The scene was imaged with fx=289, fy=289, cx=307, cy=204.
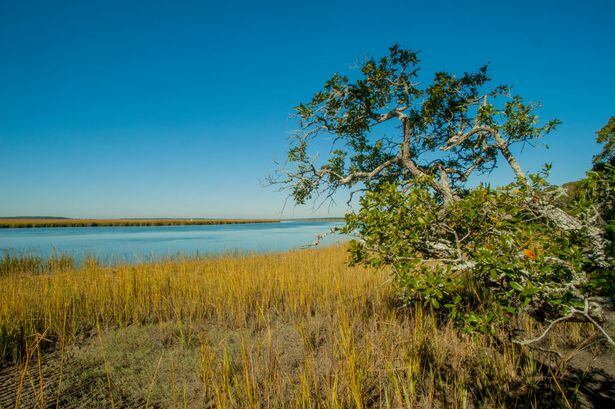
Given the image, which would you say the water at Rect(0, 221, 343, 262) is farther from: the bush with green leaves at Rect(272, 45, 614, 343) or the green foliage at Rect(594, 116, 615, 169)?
the green foliage at Rect(594, 116, 615, 169)

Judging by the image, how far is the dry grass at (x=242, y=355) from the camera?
7.93ft

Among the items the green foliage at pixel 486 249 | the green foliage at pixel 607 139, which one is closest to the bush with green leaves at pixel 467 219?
the green foliage at pixel 486 249

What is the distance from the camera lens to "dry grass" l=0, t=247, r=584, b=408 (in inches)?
95.1

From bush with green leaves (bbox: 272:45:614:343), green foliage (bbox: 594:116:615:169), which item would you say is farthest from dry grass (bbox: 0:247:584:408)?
green foliage (bbox: 594:116:615:169)

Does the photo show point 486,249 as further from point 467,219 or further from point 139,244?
point 139,244

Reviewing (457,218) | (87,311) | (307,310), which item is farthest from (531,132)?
(87,311)

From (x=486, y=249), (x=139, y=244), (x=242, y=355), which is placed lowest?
(x=139, y=244)

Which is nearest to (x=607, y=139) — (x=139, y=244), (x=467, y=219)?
(x=467, y=219)

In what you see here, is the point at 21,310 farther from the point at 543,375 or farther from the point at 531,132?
the point at 531,132

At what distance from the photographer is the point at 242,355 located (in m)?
2.57

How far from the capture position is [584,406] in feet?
7.90

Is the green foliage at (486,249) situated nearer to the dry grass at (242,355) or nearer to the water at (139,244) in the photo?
the dry grass at (242,355)

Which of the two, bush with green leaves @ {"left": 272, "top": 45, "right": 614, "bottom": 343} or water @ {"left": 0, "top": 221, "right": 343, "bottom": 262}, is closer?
A: bush with green leaves @ {"left": 272, "top": 45, "right": 614, "bottom": 343}

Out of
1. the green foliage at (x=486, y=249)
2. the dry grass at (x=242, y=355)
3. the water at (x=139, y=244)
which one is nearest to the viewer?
the green foliage at (x=486, y=249)
